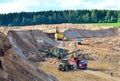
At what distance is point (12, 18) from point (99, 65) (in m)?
78.2

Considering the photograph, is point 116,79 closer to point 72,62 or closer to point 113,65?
point 72,62

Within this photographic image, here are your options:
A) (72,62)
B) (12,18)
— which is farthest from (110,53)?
(12,18)

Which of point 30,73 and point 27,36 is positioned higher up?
point 30,73

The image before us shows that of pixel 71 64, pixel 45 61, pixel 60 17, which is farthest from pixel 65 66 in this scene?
pixel 60 17

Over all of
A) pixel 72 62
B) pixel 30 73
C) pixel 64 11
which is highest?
pixel 30 73

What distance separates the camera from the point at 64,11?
129 m

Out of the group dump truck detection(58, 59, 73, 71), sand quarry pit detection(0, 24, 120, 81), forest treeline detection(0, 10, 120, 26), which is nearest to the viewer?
sand quarry pit detection(0, 24, 120, 81)

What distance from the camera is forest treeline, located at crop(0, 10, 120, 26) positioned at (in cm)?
11925

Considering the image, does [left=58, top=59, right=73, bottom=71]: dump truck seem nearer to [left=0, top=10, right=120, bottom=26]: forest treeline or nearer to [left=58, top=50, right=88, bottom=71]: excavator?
[left=58, top=50, right=88, bottom=71]: excavator

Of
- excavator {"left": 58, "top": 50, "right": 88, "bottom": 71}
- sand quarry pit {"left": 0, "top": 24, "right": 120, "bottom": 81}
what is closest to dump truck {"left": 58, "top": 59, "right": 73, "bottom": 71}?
excavator {"left": 58, "top": 50, "right": 88, "bottom": 71}

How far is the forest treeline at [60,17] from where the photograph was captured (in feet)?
391

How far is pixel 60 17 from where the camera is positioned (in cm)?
12456

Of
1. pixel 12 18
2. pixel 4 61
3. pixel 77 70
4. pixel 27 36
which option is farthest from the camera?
pixel 12 18

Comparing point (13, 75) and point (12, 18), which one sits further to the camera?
point (12, 18)
